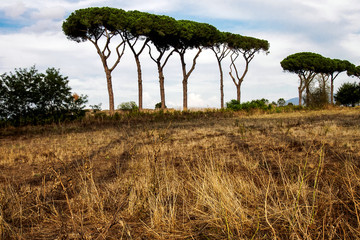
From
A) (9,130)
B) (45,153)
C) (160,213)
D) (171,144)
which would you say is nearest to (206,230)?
(160,213)

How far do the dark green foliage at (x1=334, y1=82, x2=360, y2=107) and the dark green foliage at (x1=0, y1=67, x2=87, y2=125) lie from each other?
40.7 m

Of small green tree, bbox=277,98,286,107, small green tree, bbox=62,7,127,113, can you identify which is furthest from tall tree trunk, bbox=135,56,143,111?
small green tree, bbox=277,98,286,107

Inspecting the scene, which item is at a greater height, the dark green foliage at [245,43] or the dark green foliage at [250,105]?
the dark green foliage at [245,43]

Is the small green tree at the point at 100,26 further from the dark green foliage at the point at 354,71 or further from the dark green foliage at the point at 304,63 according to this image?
the dark green foliage at the point at 354,71

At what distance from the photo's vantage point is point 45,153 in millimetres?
6695

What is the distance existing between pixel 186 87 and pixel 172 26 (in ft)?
18.7

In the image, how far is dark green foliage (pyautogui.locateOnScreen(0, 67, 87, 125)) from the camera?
1215 cm

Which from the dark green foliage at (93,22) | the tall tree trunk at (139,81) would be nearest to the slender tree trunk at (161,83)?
the tall tree trunk at (139,81)

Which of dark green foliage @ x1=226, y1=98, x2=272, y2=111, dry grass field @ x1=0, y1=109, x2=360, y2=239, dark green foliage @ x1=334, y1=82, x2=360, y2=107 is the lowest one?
dry grass field @ x1=0, y1=109, x2=360, y2=239

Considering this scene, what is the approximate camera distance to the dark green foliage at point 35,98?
12.1 m

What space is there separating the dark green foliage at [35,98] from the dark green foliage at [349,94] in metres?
40.7

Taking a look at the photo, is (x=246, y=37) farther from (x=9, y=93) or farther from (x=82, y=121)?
(x=9, y=93)

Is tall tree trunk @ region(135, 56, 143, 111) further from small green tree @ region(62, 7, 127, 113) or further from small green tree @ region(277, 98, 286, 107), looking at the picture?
small green tree @ region(277, 98, 286, 107)

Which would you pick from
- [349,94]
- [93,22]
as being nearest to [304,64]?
[349,94]
